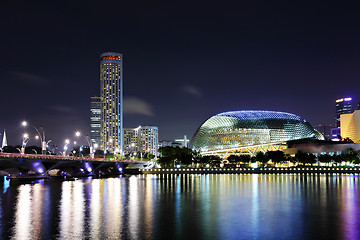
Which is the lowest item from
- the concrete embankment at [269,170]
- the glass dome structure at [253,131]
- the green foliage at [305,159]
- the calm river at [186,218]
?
the concrete embankment at [269,170]

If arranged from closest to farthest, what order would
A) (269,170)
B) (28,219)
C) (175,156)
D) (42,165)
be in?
(28,219) < (42,165) < (269,170) < (175,156)

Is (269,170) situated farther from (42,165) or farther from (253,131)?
(42,165)

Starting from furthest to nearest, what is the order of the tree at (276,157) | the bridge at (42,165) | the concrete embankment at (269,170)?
the tree at (276,157), the concrete embankment at (269,170), the bridge at (42,165)

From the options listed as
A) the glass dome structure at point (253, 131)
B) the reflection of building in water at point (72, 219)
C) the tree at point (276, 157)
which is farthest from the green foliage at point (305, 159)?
the reflection of building in water at point (72, 219)

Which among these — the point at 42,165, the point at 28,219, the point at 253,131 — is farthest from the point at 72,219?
the point at 253,131

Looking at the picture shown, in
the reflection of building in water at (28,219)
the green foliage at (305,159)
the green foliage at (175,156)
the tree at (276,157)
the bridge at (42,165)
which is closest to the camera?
the reflection of building in water at (28,219)

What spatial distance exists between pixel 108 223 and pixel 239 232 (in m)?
8.95

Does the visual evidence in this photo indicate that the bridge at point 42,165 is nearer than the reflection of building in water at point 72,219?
No

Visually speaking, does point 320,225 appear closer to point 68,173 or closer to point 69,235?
point 69,235

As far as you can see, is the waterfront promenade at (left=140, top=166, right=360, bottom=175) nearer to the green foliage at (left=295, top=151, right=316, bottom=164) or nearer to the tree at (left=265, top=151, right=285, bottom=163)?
the green foliage at (left=295, top=151, right=316, bottom=164)

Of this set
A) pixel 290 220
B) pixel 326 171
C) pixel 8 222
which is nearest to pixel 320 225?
pixel 290 220

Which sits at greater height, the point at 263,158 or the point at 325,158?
the point at 263,158

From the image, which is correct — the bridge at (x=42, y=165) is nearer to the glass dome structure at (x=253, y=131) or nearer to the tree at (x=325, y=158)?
the glass dome structure at (x=253, y=131)

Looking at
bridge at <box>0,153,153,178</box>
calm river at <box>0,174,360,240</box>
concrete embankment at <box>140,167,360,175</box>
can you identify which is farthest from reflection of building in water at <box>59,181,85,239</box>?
concrete embankment at <box>140,167,360,175</box>
